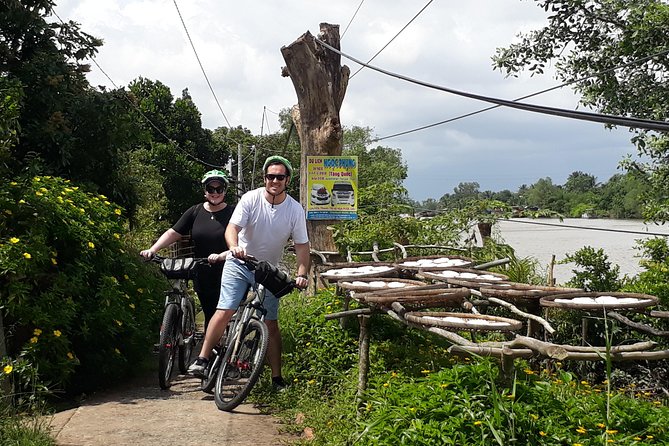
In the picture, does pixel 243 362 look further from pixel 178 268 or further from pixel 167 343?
pixel 178 268

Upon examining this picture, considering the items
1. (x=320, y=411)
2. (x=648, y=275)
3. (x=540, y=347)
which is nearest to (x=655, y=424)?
(x=540, y=347)

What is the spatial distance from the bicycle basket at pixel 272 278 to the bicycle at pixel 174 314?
2.51 feet

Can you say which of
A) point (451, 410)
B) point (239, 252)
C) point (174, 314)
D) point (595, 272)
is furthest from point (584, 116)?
point (595, 272)

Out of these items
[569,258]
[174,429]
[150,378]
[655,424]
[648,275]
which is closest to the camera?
[655,424]

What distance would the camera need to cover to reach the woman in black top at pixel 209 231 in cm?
583

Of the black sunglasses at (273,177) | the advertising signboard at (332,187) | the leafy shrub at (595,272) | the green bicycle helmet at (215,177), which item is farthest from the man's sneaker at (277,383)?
the leafy shrub at (595,272)

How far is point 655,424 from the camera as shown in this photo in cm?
329

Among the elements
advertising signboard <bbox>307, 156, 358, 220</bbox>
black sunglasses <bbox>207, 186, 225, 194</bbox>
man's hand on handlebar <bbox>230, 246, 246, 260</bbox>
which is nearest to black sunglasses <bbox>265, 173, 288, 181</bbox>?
man's hand on handlebar <bbox>230, 246, 246, 260</bbox>

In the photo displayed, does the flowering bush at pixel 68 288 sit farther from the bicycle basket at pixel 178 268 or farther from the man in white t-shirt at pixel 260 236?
the man in white t-shirt at pixel 260 236

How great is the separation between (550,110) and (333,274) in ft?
9.35

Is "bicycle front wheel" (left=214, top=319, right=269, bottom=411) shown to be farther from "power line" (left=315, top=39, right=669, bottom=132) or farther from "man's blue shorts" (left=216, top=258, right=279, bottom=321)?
"power line" (left=315, top=39, right=669, bottom=132)

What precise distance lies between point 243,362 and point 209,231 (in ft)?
4.26

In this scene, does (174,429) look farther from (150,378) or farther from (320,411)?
(150,378)

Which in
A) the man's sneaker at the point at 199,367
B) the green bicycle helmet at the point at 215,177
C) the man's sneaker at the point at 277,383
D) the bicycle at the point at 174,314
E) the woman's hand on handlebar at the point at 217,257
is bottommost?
the man's sneaker at the point at 277,383
